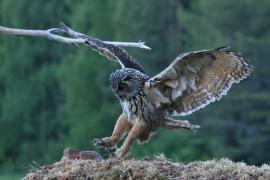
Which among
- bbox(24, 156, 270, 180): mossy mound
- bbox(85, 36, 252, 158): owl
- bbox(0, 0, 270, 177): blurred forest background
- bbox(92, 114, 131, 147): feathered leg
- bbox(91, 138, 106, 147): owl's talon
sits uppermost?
bbox(0, 0, 270, 177): blurred forest background

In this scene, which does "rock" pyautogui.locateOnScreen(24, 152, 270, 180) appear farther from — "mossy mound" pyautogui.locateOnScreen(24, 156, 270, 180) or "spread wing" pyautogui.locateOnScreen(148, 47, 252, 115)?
"spread wing" pyautogui.locateOnScreen(148, 47, 252, 115)

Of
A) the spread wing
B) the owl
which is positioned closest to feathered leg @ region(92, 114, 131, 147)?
the owl

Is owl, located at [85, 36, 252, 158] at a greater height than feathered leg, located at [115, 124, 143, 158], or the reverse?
owl, located at [85, 36, 252, 158]

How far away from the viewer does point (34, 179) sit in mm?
11773

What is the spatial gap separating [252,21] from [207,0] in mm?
2198

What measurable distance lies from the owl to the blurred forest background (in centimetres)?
2579

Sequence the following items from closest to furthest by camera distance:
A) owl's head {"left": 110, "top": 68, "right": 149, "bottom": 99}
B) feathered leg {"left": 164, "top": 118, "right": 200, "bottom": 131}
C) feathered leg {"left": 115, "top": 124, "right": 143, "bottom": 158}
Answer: feathered leg {"left": 115, "top": 124, "right": 143, "bottom": 158}, owl's head {"left": 110, "top": 68, "right": 149, "bottom": 99}, feathered leg {"left": 164, "top": 118, "right": 200, "bottom": 131}

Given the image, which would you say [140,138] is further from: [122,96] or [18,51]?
[18,51]

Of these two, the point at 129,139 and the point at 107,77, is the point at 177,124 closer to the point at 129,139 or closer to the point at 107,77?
the point at 129,139

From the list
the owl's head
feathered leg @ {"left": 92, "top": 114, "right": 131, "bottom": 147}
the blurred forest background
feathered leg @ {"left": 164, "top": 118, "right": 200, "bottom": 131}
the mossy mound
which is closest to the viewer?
the mossy mound

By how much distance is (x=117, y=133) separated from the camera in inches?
479

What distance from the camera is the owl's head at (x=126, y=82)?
12.0 metres

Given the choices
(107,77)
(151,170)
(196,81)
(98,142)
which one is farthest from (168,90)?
(107,77)

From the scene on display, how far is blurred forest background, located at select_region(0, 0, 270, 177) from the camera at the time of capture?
46.0 metres
